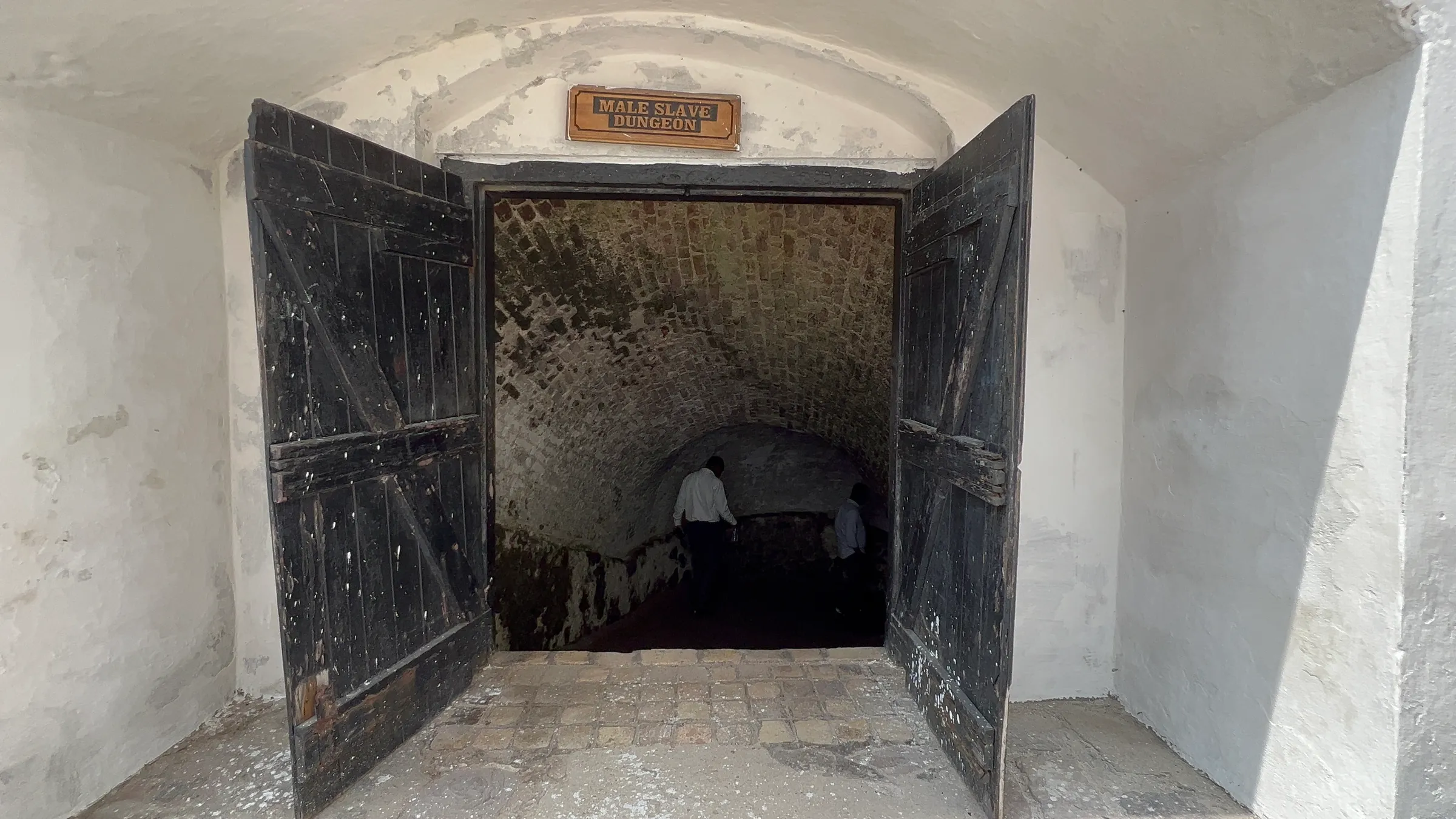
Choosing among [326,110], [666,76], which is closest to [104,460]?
[326,110]

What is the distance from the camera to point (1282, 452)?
7.95ft

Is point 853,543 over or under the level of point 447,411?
under

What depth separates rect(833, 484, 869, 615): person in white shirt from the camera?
891 cm

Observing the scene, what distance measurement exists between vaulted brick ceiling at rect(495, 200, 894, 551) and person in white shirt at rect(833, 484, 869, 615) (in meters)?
1.26

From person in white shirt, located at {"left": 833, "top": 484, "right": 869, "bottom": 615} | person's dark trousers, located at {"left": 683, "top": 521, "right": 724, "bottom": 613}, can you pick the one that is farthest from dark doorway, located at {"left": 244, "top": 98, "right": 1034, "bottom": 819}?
person's dark trousers, located at {"left": 683, "top": 521, "right": 724, "bottom": 613}

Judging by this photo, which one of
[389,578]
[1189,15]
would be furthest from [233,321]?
[1189,15]

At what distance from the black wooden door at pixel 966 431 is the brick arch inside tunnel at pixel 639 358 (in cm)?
158

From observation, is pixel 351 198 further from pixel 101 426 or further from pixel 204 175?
pixel 101 426

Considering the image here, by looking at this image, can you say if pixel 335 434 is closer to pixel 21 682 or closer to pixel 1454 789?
pixel 21 682

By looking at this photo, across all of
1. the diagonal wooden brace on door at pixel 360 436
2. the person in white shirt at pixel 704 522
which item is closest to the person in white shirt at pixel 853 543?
the person in white shirt at pixel 704 522

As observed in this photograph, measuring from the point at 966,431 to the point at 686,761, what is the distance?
1.73 metres

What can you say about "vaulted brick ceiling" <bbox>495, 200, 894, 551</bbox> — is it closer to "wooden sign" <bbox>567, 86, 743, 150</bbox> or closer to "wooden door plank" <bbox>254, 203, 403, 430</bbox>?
"wooden sign" <bbox>567, 86, 743, 150</bbox>

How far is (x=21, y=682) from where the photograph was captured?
2.42 meters

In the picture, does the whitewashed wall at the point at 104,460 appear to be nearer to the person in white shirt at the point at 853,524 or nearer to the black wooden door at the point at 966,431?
the black wooden door at the point at 966,431
